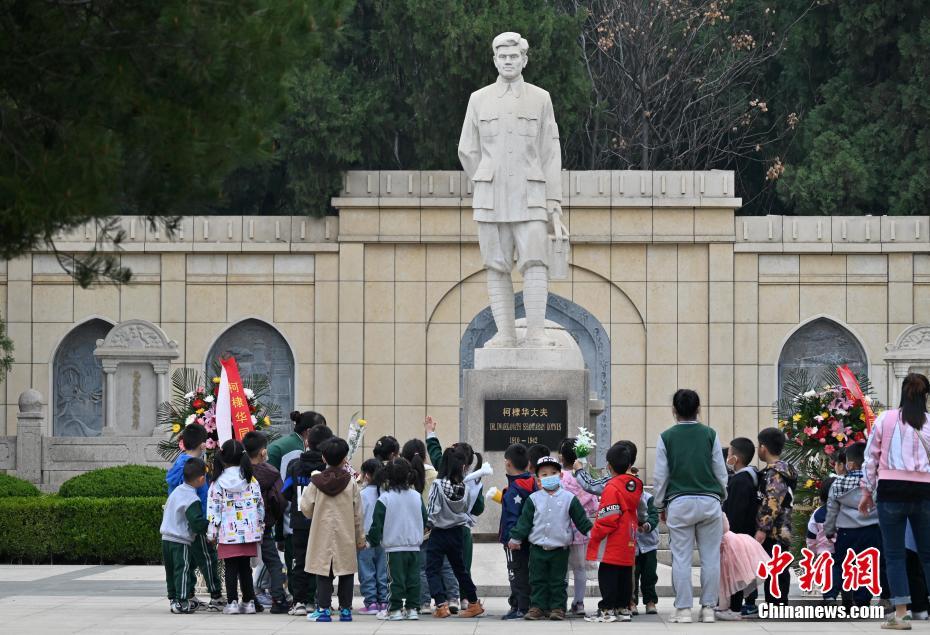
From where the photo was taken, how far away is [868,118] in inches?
1136

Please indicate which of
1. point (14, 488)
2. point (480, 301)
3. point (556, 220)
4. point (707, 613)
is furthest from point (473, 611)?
point (480, 301)

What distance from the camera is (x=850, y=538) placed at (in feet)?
37.7

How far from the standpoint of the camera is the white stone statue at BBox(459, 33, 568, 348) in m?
16.8

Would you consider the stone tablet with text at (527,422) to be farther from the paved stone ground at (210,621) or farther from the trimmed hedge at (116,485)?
the trimmed hedge at (116,485)

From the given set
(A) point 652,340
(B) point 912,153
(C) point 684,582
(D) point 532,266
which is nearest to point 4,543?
(D) point 532,266

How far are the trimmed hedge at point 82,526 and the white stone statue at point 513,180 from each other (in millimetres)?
4251

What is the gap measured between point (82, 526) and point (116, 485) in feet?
3.73

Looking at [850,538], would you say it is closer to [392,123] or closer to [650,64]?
[392,123]

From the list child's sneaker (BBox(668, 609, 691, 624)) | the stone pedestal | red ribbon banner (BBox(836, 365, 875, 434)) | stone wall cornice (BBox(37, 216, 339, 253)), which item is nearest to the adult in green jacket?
child's sneaker (BBox(668, 609, 691, 624))

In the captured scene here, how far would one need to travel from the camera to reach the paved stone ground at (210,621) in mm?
10773

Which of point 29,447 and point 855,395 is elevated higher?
point 855,395

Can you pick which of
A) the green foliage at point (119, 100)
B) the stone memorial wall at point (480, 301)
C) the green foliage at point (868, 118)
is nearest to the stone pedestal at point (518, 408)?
the green foliage at point (119, 100)

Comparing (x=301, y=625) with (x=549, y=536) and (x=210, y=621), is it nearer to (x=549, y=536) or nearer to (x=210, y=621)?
(x=210, y=621)

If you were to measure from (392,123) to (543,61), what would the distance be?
2925mm
